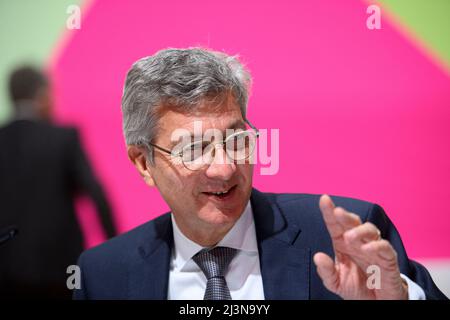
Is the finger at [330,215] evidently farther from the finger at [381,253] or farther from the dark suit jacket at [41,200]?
the dark suit jacket at [41,200]

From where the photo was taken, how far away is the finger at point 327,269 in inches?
58.8

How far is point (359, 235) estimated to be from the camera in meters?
1.44

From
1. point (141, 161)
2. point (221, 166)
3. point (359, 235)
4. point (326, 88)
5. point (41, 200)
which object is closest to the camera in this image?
point (359, 235)

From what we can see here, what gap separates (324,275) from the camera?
5.00ft

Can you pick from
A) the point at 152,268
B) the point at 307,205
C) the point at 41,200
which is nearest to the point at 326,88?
the point at 307,205

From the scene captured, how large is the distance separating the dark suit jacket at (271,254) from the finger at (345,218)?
45 centimetres

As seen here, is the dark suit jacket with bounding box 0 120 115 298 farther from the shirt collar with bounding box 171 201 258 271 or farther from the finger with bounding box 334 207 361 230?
the finger with bounding box 334 207 361 230

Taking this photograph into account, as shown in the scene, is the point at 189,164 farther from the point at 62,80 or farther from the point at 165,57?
the point at 62,80

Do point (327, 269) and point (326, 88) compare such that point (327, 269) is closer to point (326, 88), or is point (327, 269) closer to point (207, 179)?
point (207, 179)

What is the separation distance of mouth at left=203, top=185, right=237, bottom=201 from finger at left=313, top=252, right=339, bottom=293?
44 centimetres

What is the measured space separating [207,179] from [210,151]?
9 centimetres

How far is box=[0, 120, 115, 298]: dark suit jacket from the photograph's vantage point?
268 centimetres

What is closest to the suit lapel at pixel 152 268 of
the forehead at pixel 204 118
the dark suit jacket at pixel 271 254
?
the dark suit jacket at pixel 271 254
